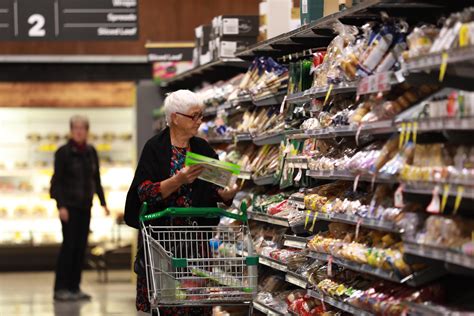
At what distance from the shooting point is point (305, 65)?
21.0 ft

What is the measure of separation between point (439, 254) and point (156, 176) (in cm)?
239

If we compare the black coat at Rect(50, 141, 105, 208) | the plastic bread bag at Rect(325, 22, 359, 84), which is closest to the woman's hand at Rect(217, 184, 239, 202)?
the plastic bread bag at Rect(325, 22, 359, 84)

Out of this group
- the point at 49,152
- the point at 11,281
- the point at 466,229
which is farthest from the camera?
the point at 49,152

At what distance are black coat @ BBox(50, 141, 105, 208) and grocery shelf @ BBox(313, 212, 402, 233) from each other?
650cm

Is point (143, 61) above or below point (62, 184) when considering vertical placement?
above

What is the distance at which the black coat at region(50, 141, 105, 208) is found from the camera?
11.6 metres

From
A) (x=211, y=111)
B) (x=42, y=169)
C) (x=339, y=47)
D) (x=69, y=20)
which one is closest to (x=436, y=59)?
(x=339, y=47)

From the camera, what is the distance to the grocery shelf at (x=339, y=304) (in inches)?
189

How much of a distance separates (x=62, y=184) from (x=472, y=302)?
798 cm

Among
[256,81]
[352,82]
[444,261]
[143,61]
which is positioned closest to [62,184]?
[143,61]

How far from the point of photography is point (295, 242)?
20.6 feet

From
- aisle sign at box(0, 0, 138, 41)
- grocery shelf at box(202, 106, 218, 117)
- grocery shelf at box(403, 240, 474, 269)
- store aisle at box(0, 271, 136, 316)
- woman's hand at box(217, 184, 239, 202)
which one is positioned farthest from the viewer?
aisle sign at box(0, 0, 138, 41)

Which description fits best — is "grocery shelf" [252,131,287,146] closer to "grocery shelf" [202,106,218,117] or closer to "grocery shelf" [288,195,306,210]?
"grocery shelf" [288,195,306,210]

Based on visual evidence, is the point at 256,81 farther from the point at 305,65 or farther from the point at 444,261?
the point at 444,261
